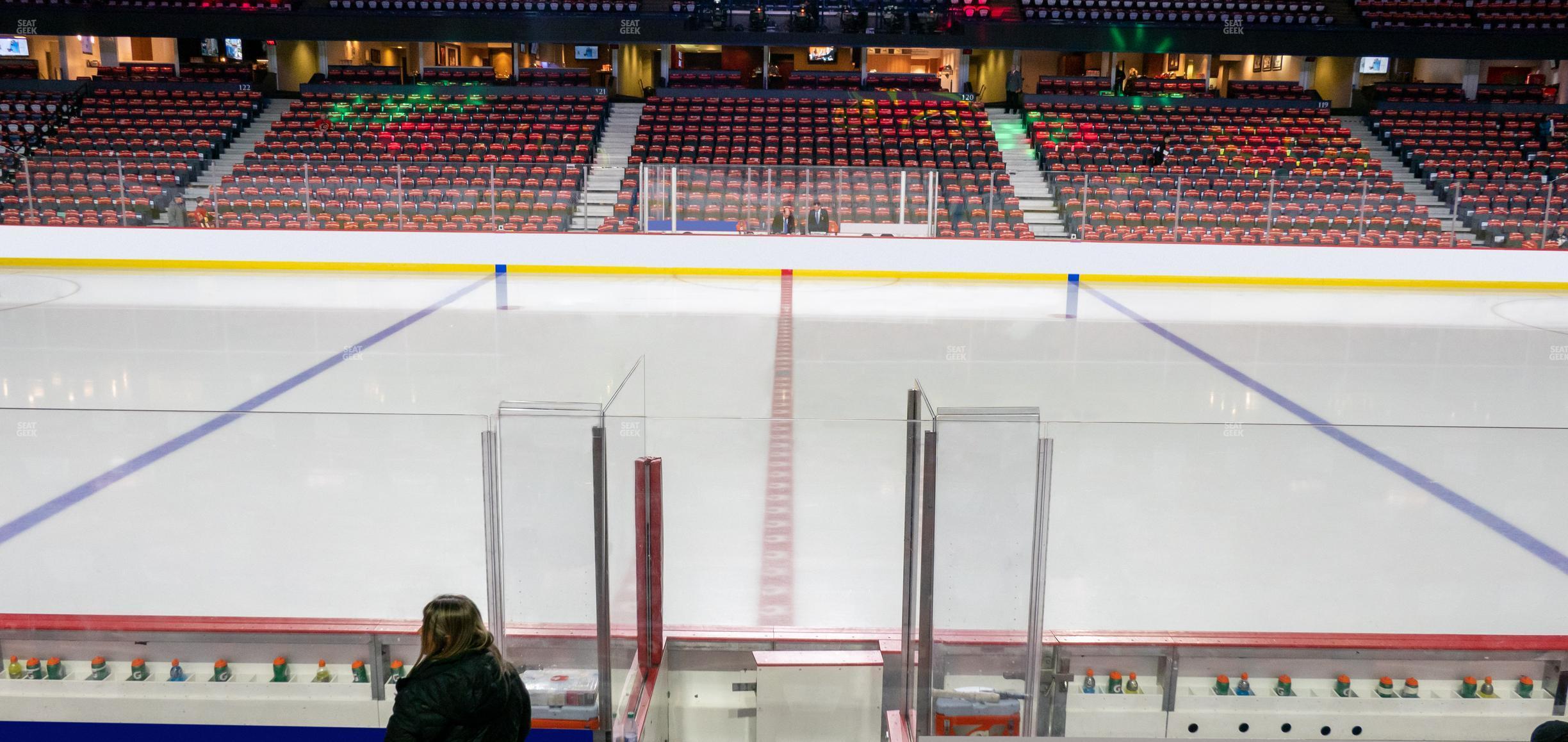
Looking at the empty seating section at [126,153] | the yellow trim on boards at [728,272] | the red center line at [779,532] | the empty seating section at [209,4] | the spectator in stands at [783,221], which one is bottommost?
the red center line at [779,532]

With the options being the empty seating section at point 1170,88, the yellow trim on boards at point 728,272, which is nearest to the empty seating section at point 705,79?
the empty seating section at point 1170,88

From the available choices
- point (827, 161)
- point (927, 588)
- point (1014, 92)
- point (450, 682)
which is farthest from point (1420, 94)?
point (450, 682)

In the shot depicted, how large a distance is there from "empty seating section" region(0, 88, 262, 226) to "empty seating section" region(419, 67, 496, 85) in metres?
3.54

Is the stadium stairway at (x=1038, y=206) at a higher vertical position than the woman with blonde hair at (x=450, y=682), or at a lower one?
higher

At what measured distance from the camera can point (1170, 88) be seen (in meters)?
22.9

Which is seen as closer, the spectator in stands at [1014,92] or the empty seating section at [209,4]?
the empty seating section at [209,4]

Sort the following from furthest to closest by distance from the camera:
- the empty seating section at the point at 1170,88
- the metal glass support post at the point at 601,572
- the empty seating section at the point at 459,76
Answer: the empty seating section at the point at 459,76, the empty seating section at the point at 1170,88, the metal glass support post at the point at 601,572

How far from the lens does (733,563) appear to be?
5219mm

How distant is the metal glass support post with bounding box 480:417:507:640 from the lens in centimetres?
295

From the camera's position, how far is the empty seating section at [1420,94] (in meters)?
22.8

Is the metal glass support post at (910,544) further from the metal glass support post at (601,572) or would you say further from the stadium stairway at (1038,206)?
the stadium stairway at (1038,206)

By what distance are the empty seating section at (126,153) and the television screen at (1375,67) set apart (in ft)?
75.8

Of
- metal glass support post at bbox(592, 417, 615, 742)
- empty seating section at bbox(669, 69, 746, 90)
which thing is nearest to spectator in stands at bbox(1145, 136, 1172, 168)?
empty seating section at bbox(669, 69, 746, 90)

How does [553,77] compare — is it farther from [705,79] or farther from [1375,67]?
[1375,67]
